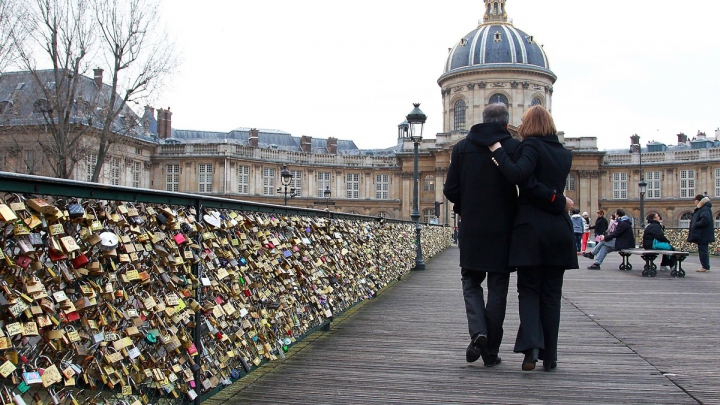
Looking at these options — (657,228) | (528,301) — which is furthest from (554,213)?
(657,228)

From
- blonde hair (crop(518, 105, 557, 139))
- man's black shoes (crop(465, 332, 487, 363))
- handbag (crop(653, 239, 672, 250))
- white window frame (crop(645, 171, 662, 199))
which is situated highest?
white window frame (crop(645, 171, 662, 199))

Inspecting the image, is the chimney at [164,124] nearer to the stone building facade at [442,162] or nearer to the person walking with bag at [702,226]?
the stone building facade at [442,162]

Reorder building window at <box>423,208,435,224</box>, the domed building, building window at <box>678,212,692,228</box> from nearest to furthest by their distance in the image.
A: 1. building window at <box>678,212,692,228</box>
2. the domed building
3. building window at <box>423,208,435,224</box>

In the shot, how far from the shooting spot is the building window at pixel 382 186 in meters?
68.1

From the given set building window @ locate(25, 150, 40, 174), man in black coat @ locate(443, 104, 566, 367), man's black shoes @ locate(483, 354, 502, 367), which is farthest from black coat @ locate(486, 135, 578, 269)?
building window @ locate(25, 150, 40, 174)

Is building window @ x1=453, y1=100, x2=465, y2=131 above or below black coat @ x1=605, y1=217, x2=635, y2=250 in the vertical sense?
above

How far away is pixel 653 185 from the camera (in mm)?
65312

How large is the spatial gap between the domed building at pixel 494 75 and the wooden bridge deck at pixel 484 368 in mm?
57013

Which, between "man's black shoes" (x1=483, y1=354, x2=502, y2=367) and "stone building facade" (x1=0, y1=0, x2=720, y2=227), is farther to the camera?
"stone building facade" (x1=0, y1=0, x2=720, y2=227)

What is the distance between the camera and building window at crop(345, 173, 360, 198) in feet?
221

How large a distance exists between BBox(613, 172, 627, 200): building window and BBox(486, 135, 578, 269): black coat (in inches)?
2549

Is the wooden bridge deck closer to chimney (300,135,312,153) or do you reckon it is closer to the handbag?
the handbag

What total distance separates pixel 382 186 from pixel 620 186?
23.8 m

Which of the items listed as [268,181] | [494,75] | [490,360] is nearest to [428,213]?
[494,75]
